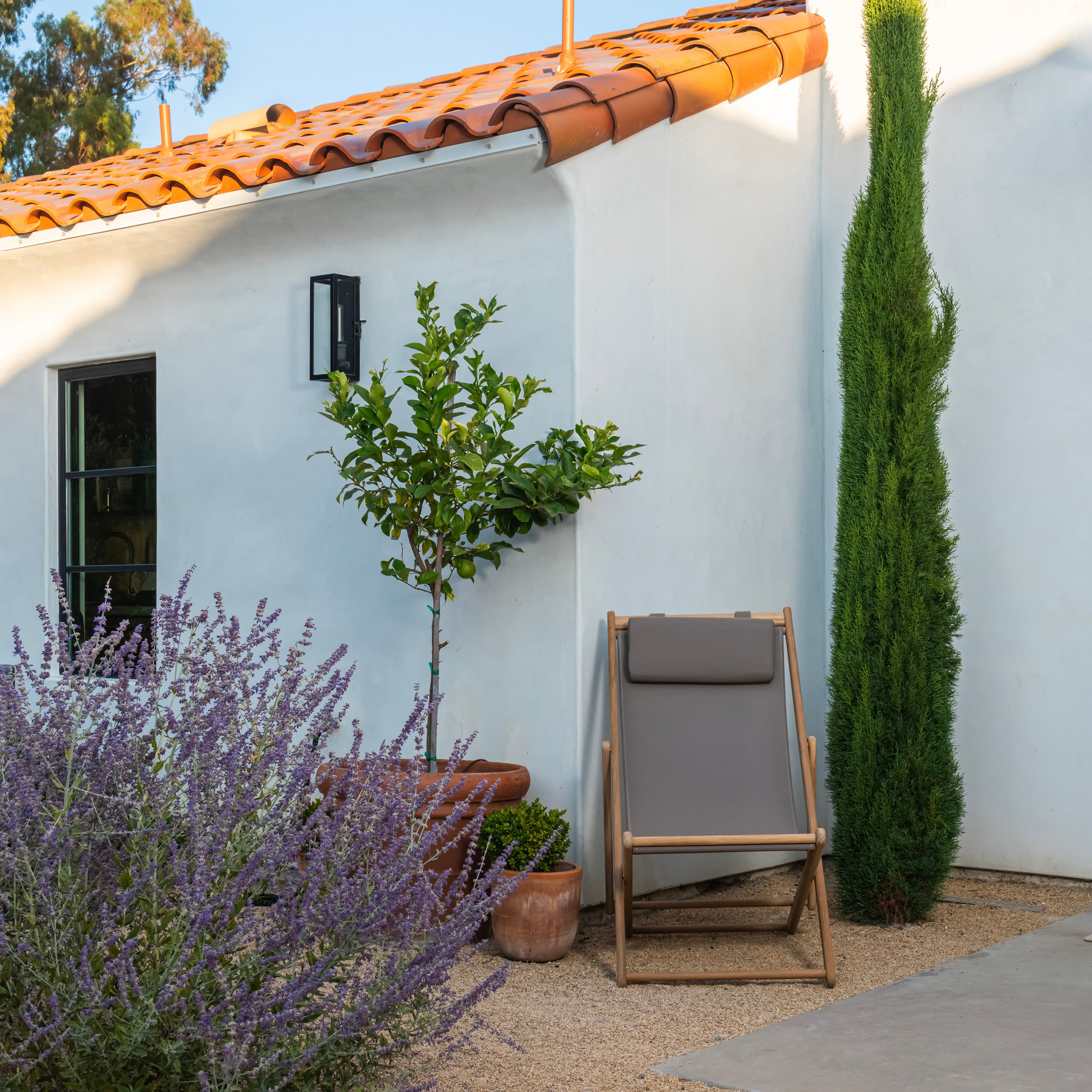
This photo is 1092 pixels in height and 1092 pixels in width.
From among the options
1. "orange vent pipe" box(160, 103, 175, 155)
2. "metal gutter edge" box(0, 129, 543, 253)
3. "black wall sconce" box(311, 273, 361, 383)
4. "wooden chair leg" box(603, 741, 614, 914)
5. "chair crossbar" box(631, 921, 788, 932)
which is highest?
"orange vent pipe" box(160, 103, 175, 155)

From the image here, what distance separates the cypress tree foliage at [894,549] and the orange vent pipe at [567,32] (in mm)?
1493

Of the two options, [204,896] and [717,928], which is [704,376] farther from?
[204,896]

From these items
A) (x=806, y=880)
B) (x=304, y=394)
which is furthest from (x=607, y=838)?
(x=304, y=394)

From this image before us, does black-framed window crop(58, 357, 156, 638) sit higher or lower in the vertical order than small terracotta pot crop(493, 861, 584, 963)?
higher

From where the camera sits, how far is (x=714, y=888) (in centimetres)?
490

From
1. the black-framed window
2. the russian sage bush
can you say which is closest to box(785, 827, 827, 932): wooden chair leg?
the russian sage bush

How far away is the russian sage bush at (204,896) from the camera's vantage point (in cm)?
208

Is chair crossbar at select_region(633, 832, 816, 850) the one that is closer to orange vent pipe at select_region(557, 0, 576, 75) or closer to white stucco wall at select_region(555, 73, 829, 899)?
white stucco wall at select_region(555, 73, 829, 899)

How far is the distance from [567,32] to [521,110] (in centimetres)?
188

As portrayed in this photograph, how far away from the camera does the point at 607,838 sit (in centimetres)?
427

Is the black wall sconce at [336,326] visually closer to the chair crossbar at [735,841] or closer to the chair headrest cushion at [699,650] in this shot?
the chair headrest cushion at [699,650]

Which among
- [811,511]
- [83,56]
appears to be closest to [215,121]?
[811,511]

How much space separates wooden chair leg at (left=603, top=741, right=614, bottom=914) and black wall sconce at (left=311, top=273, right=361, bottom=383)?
183 centimetres

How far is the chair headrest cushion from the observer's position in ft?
13.8
